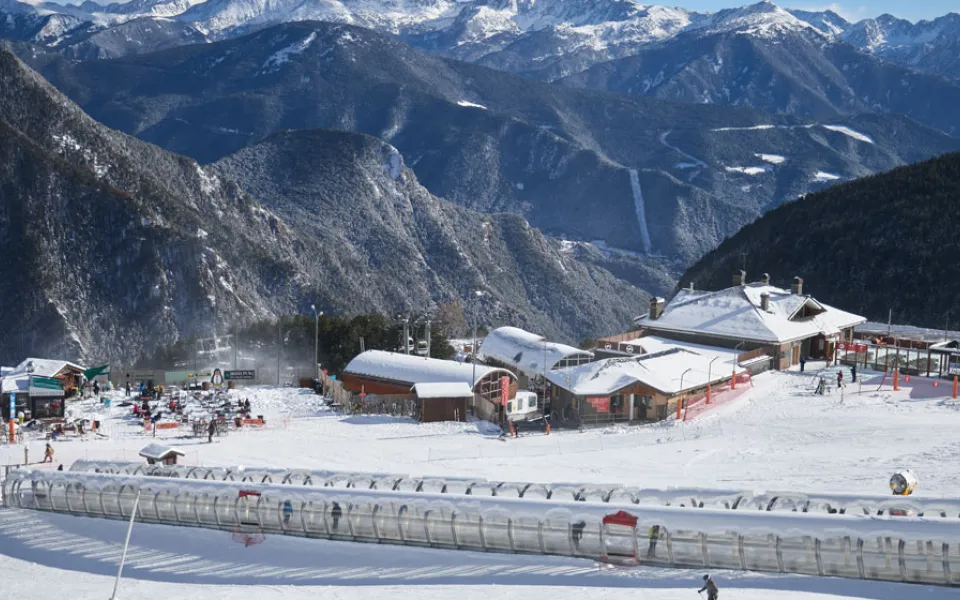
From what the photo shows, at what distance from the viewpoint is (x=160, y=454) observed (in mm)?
34688

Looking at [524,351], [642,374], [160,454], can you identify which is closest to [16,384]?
[160,454]

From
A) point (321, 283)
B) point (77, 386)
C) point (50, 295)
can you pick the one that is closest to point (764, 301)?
point (77, 386)

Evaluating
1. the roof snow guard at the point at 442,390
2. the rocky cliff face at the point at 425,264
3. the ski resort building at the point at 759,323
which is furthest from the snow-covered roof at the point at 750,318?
the rocky cliff face at the point at 425,264

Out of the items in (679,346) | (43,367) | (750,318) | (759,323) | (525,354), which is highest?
(750,318)

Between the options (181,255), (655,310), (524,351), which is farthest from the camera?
(181,255)

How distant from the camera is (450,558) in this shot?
27844mm

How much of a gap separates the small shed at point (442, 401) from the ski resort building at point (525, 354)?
8.09 meters

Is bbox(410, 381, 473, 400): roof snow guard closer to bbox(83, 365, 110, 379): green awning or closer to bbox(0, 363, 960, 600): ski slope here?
bbox(0, 363, 960, 600): ski slope

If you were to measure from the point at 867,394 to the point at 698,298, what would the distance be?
16.7 m

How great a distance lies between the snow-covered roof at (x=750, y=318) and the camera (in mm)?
56125

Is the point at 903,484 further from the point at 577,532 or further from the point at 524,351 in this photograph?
the point at 524,351

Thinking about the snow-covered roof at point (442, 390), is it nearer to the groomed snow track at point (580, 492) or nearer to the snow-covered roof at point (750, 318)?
the groomed snow track at point (580, 492)

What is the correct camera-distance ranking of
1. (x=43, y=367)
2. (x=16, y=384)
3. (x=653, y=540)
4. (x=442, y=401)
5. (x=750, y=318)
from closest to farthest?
(x=653, y=540) → (x=442, y=401) → (x=16, y=384) → (x=43, y=367) → (x=750, y=318)

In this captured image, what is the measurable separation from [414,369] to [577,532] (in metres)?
23.6
